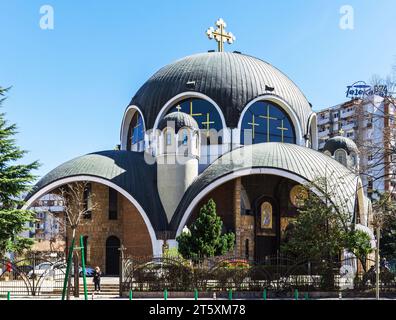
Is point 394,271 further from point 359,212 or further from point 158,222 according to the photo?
point 158,222

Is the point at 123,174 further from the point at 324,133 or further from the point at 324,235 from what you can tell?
the point at 324,133

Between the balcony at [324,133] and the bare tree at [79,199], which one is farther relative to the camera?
the balcony at [324,133]

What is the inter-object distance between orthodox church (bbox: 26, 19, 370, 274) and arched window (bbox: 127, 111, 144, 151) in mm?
174

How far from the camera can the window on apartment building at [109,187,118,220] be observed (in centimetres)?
2917

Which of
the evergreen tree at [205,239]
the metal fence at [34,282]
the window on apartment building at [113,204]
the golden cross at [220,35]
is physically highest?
the golden cross at [220,35]

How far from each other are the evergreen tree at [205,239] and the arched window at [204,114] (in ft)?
24.4

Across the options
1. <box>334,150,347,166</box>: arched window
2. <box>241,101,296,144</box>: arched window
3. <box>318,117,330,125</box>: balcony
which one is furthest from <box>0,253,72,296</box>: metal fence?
<box>318,117,330,125</box>: balcony

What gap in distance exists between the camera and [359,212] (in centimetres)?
2659

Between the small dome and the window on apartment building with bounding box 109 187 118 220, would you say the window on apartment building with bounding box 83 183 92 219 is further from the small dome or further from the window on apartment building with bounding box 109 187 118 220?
the small dome

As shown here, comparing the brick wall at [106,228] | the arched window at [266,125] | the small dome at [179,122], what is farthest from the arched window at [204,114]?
the brick wall at [106,228]

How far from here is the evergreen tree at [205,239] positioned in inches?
880

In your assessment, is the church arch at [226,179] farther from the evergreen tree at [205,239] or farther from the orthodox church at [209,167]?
the evergreen tree at [205,239]

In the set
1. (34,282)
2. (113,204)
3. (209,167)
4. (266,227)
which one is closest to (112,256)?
(113,204)

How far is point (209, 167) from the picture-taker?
1074 inches
